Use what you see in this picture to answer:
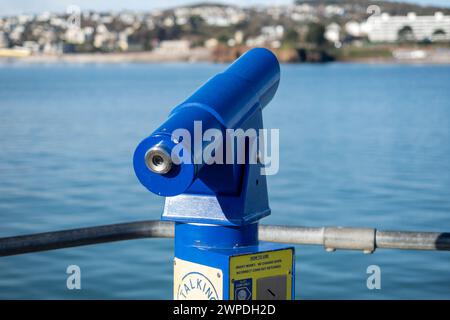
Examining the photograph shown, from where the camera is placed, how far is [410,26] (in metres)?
157

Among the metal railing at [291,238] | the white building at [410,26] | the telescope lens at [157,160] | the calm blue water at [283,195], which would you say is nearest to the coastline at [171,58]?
the white building at [410,26]

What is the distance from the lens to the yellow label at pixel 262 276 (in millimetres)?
2150

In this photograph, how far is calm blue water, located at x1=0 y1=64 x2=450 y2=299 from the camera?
9.45 meters

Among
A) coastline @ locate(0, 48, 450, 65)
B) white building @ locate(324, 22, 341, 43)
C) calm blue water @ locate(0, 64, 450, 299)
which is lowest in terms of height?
calm blue water @ locate(0, 64, 450, 299)

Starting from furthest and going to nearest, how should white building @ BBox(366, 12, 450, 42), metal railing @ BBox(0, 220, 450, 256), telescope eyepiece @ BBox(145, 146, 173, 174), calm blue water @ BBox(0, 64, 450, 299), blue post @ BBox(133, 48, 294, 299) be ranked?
white building @ BBox(366, 12, 450, 42), calm blue water @ BBox(0, 64, 450, 299), metal railing @ BBox(0, 220, 450, 256), blue post @ BBox(133, 48, 294, 299), telescope eyepiece @ BBox(145, 146, 173, 174)

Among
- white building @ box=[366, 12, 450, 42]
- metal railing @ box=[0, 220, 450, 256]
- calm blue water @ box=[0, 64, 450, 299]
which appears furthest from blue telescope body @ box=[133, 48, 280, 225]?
white building @ box=[366, 12, 450, 42]

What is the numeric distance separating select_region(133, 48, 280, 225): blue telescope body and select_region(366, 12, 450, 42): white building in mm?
156518

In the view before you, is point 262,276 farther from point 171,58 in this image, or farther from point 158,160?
point 171,58

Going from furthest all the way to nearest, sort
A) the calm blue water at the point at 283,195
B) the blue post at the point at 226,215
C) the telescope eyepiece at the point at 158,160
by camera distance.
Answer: the calm blue water at the point at 283,195, the blue post at the point at 226,215, the telescope eyepiece at the point at 158,160

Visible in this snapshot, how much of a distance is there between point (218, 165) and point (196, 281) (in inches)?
10.9

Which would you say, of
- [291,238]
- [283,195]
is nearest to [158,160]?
[291,238]

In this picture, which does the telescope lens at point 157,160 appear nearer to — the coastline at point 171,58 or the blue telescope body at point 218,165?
the blue telescope body at point 218,165

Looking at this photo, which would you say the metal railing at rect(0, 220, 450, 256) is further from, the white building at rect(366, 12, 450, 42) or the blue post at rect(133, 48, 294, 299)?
the white building at rect(366, 12, 450, 42)

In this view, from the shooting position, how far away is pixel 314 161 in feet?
78.2
